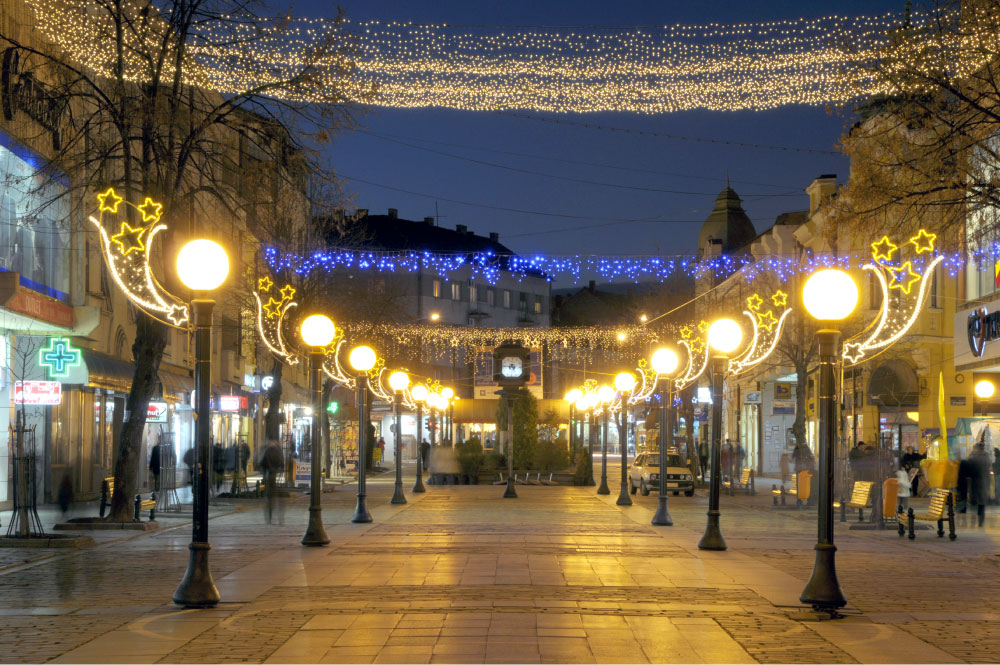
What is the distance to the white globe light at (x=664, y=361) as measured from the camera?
92.9ft

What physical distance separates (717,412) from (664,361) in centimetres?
775

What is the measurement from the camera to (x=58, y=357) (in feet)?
102

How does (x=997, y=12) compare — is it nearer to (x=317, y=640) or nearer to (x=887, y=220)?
(x=887, y=220)

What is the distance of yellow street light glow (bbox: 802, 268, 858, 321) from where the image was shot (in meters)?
13.9

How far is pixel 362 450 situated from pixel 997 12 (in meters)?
14.8

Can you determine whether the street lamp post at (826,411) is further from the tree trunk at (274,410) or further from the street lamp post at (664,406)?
the tree trunk at (274,410)

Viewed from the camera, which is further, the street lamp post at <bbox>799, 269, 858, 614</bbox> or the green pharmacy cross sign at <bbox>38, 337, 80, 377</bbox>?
the green pharmacy cross sign at <bbox>38, 337, 80, 377</bbox>

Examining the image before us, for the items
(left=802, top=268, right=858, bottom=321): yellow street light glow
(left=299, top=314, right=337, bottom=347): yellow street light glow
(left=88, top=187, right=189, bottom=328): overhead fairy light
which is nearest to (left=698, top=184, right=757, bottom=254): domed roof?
(left=88, top=187, right=189, bottom=328): overhead fairy light

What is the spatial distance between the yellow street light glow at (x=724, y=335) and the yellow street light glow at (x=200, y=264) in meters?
10.6

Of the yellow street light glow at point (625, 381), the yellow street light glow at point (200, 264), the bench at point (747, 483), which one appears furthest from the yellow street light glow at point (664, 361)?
the yellow street light glow at point (200, 264)

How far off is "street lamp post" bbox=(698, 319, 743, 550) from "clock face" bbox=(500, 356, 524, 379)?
799 inches

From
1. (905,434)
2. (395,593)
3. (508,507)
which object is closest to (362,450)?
(508,507)

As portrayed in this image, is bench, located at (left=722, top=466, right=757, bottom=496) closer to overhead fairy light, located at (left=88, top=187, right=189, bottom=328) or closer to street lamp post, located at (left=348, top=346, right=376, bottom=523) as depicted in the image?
street lamp post, located at (left=348, top=346, right=376, bottom=523)

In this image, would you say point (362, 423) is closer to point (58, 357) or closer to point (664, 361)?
point (664, 361)
